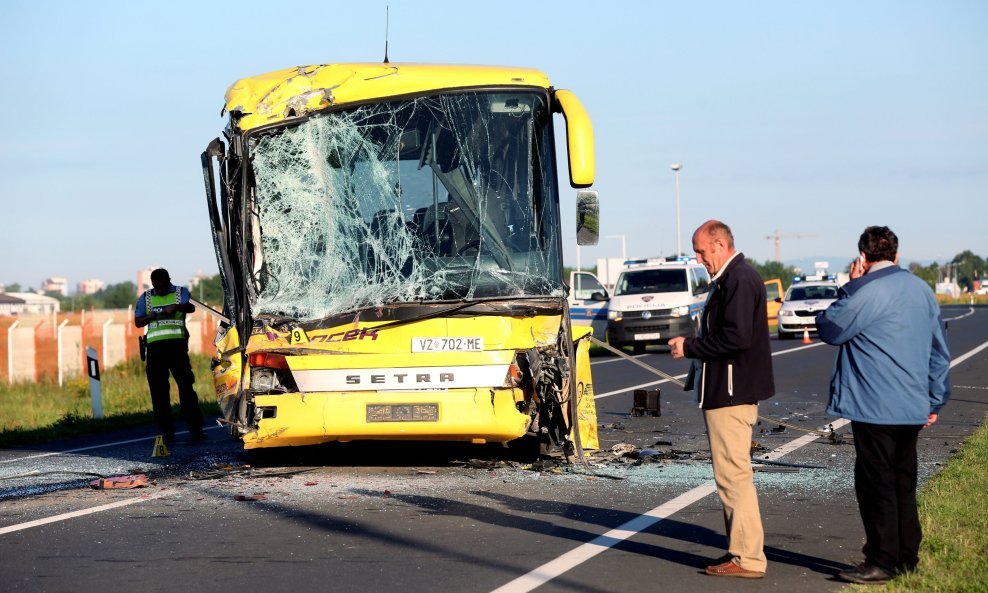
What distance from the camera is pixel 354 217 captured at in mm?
10133

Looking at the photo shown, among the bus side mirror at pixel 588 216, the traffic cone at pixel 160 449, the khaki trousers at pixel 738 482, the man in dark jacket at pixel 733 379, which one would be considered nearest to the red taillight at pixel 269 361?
the bus side mirror at pixel 588 216

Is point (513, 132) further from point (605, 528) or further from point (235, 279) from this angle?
point (605, 528)

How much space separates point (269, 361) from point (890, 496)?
17.0ft

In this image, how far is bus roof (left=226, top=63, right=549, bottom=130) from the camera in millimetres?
10156

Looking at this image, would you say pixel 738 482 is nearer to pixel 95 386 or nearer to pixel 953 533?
pixel 953 533

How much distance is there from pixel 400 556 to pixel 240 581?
94 cm

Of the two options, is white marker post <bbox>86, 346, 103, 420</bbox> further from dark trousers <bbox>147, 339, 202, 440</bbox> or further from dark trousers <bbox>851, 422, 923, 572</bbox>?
dark trousers <bbox>851, 422, 923, 572</bbox>

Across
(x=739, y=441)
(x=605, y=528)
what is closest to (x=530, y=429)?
(x=605, y=528)

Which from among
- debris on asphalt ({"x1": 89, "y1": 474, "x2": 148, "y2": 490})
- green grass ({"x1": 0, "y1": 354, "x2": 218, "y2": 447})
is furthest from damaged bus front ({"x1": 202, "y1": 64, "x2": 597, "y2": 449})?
green grass ({"x1": 0, "y1": 354, "x2": 218, "y2": 447})

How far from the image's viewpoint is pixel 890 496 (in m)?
6.16

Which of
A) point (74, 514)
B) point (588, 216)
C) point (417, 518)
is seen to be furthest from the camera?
point (588, 216)

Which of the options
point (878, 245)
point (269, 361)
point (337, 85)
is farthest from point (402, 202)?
point (878, 245)

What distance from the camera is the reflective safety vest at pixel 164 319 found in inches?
532

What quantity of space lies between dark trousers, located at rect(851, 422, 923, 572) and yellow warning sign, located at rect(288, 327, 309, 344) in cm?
479
